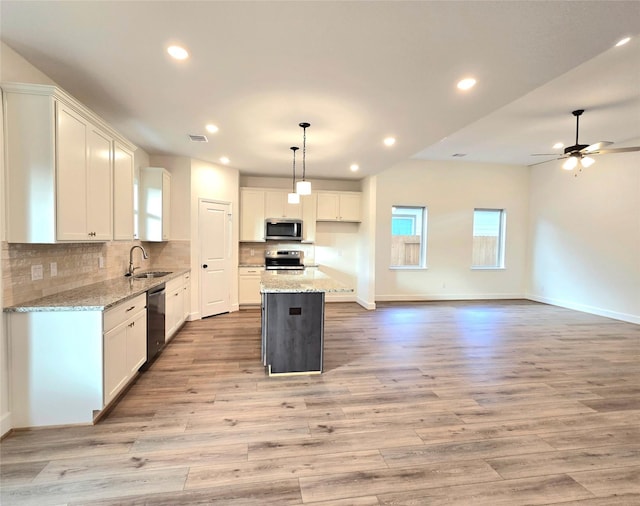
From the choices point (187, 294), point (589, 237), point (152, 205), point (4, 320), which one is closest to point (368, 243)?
point (187, 294)

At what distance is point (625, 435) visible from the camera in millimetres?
2277

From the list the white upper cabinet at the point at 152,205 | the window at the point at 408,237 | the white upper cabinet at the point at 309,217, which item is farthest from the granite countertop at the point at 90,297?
the window at the point at 408,237

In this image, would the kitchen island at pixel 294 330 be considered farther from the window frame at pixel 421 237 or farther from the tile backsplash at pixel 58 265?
the window frame at pixel 421 237

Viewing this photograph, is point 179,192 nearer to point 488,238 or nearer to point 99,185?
point 99,185

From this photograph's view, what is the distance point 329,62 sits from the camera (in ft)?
7.47

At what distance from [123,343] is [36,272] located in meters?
0.87

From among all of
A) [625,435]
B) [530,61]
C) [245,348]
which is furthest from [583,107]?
[245,348]

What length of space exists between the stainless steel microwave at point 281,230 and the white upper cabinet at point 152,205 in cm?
209

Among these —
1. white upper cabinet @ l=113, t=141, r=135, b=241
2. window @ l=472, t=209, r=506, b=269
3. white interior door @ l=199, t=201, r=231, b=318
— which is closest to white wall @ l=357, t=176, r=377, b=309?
white interior door @ l=199, t=201, r=231, b=318

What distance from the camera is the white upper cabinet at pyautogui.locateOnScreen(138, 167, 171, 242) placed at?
14.9 feet

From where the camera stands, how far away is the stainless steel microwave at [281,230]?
6285 mm

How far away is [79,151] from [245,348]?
2.70 metres

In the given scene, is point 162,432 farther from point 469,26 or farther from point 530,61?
point 530,61

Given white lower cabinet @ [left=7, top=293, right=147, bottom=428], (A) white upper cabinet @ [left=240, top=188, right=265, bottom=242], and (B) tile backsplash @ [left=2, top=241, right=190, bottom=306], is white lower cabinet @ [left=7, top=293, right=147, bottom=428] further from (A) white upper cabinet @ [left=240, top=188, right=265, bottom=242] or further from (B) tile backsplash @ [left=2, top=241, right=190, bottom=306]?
(A) white upper cabinet @ [left=240, top=188, right=265, bottom=242]
